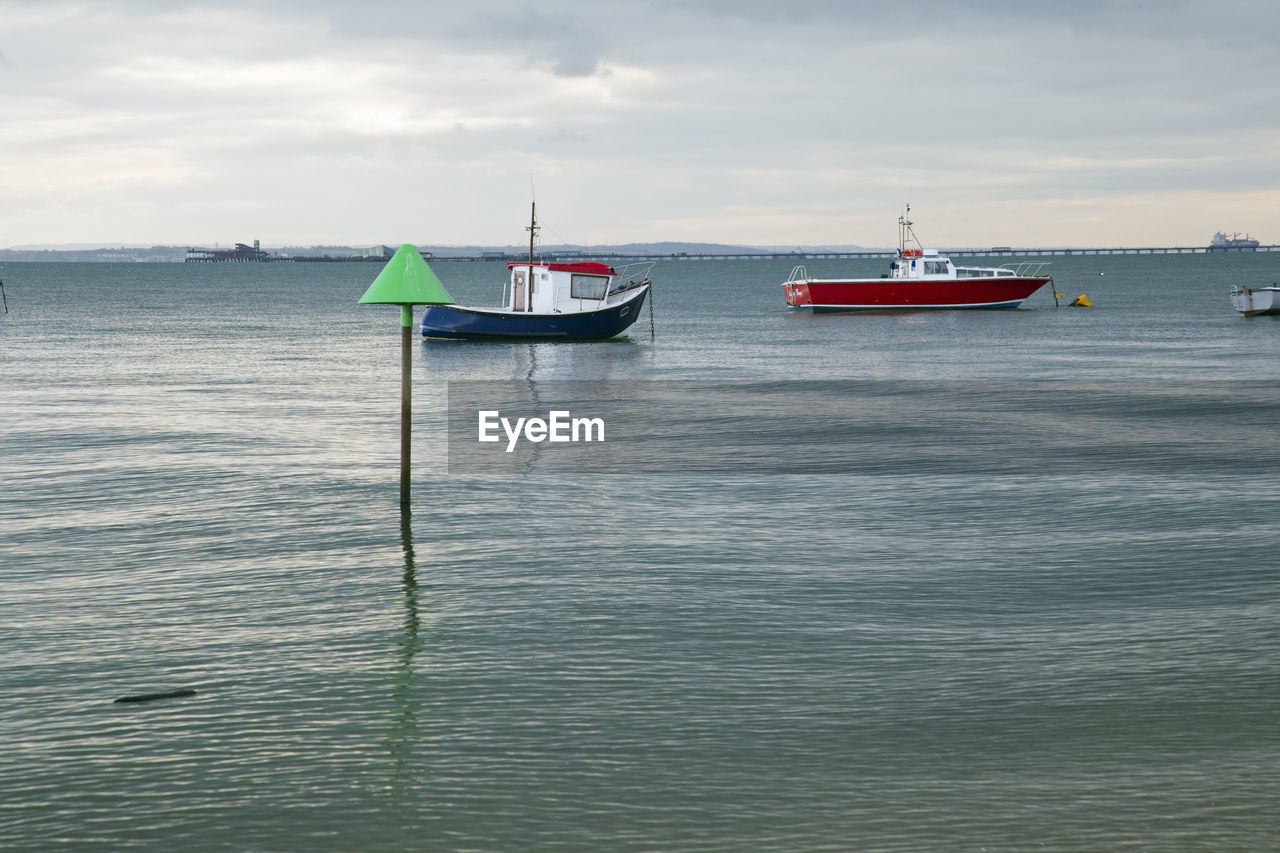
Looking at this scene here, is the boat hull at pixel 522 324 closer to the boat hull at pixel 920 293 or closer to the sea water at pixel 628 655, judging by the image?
the boat hull at pixel 920 293

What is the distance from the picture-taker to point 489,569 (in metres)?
13.2

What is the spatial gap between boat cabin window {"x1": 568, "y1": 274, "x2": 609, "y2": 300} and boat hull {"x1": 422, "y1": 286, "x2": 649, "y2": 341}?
136cm

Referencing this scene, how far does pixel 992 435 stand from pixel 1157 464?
436cm

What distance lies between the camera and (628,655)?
32.9ft

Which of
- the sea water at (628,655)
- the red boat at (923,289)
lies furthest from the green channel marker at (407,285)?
the red boat at (923,289)

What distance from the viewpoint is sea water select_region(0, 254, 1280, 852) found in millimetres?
7098

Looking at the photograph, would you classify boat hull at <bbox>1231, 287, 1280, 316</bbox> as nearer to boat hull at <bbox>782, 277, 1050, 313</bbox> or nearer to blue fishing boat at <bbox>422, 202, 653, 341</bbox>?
boat hull at <bbox>782, 277, 1050, 313</bbox>

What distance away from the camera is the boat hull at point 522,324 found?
52812 millimetres

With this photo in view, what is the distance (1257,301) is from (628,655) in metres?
67.6

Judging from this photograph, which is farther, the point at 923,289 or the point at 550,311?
the point at 923,289

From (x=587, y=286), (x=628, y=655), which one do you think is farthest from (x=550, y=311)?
(x=628, y=655)

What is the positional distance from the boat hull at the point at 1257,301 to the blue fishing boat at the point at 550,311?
119 ft

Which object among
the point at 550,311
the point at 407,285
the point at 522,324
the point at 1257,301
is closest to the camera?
the point at 407,285

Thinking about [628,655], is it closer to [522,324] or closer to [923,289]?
[522,324]
